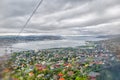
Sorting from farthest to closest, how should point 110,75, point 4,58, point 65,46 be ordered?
1. point 65,46
2. point 110,75
3. point 4,58

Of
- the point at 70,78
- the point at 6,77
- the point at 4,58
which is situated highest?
the point at 4,58

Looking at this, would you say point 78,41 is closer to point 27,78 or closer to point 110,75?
point 27,78

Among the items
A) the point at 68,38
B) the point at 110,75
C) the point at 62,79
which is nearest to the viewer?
the point at 110,75

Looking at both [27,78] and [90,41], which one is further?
[90,41]

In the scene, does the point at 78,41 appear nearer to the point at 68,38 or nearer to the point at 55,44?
the point at 68,38

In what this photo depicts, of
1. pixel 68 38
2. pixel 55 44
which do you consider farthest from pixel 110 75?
pixel 68 38

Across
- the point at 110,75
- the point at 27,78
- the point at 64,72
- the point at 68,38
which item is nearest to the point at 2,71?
the point at 110,75

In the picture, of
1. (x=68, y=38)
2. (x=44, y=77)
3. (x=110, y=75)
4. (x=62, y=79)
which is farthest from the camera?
(x=68, y=38)

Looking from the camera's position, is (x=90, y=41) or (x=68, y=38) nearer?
(x=90, y=41)

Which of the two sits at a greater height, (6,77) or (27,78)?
(6,77)
